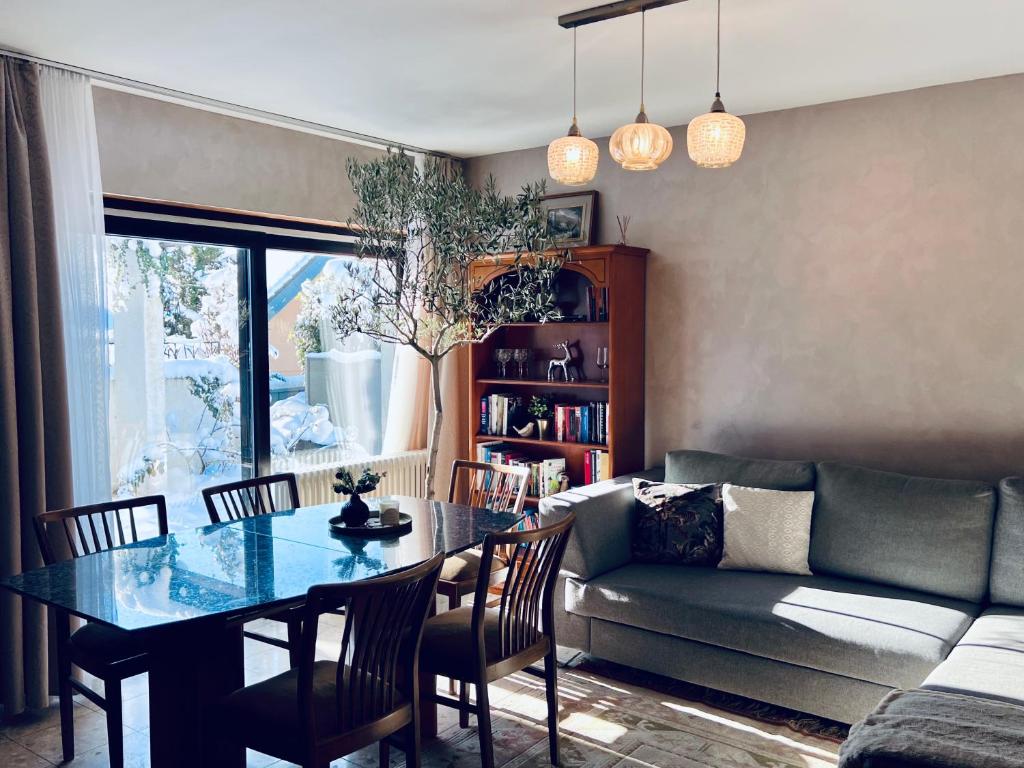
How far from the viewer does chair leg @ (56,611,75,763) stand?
2.96 metres

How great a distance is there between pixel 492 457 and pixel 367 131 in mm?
2001

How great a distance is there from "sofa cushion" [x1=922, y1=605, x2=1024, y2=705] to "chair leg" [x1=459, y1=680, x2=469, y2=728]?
1.46 m

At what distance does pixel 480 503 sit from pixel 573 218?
1.88 m

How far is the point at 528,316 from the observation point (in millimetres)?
5051

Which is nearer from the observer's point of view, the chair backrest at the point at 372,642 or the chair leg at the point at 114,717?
the chair backrest at the point at 372,642

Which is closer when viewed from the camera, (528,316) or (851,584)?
(851,584)

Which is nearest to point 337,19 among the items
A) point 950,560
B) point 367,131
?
point 367,131

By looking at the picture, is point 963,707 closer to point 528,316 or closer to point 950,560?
point 950,560

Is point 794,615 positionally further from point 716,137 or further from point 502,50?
point 502,50

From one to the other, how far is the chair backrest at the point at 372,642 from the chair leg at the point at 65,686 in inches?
45.8

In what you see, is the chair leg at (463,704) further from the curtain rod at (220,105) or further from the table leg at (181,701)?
the curtain rod at (220,105)

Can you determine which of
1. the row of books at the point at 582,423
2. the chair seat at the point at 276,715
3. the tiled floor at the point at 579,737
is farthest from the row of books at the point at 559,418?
the chair seat at the point at 276,715

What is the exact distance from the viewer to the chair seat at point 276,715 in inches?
88.4

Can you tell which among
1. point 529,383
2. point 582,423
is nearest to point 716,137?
point 582,423
